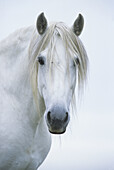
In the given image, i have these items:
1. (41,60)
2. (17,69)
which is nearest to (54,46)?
(41,60)

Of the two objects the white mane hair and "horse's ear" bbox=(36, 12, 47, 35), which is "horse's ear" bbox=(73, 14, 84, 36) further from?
"horse's ear" bbox=(36, 12, 47, 35)

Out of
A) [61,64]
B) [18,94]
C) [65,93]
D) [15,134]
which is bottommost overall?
[15,134]

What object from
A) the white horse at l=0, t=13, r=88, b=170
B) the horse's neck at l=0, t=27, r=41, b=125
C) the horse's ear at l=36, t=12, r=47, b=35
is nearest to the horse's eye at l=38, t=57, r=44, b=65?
the white horse at l=0, t=13, r=88, b=170

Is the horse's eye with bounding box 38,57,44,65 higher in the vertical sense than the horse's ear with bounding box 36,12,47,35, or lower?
lower

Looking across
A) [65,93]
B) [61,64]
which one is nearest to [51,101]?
[65,93]

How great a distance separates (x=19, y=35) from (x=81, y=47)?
1.03m

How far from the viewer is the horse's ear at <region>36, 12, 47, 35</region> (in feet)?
15.7

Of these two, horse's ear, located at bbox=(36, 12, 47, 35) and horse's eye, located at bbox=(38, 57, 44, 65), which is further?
horse's ear, located at bbox=(36, 12, 47, 35)

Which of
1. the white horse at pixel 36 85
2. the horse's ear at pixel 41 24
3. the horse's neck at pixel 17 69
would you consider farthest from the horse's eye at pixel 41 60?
the horse's neck at pixel 17 69

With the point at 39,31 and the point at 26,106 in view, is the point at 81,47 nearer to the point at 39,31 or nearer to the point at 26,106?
the point at 39,31

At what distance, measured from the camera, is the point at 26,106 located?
5168 millimetres

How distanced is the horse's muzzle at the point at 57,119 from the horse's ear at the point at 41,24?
1.22 metres

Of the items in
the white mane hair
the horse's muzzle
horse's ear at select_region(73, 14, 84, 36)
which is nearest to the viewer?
the horse's muzzle

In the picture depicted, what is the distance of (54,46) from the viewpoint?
4.57 metres
